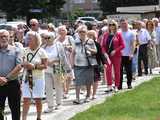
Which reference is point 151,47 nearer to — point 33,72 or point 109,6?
point 33,72

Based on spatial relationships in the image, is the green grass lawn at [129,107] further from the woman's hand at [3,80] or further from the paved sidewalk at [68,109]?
the woman's hand at [3,80]

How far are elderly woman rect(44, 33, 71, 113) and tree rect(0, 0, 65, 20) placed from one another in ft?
157

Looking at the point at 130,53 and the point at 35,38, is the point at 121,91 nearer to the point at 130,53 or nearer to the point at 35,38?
the point at 130,53

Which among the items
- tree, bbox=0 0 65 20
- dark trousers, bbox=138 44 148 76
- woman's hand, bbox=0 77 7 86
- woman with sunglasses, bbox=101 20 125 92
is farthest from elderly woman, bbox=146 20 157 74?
tree, bbox=0 0 65 20

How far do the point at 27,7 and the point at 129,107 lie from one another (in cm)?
5019

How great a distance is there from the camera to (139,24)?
21219mm

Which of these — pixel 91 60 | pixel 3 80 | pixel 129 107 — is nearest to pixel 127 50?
pixel 91 60

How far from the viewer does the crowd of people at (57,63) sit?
34.8ft

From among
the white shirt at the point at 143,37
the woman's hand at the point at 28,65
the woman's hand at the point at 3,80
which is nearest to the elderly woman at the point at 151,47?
the white shirt at the point at 143,37

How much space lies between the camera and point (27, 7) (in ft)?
207

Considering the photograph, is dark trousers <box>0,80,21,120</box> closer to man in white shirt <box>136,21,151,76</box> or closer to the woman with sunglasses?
the woman with sunglasses

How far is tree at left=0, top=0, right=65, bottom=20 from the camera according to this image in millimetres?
62906

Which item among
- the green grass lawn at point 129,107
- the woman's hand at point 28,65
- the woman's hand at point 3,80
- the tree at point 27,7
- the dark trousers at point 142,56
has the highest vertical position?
the tree at point 27,7

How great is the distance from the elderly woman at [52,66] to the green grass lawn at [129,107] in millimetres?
947
